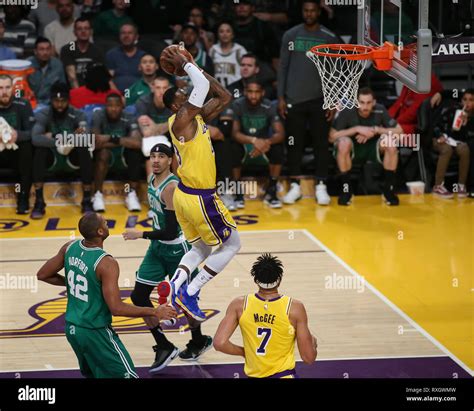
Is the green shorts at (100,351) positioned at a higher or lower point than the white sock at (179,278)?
lower

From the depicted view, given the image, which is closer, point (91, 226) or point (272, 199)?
point (91, 226)

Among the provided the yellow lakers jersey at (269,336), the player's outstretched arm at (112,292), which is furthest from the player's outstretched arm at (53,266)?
the yellow lakers jersey at (269,336)

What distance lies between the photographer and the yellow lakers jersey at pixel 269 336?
6.49m

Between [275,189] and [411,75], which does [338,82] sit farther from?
[275,189]

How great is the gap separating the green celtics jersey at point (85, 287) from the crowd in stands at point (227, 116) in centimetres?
646

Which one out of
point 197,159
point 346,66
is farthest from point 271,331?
point 346,66

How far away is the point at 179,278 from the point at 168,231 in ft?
1.30

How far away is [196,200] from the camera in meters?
8.41

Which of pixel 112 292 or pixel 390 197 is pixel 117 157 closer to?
pixel 390 197

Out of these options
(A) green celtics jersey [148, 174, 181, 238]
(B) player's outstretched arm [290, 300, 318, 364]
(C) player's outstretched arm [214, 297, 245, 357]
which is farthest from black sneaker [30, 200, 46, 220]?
(B) player's outstretched arm [290, 300, 318, 364]

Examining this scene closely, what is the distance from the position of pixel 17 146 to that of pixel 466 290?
6.07 m
